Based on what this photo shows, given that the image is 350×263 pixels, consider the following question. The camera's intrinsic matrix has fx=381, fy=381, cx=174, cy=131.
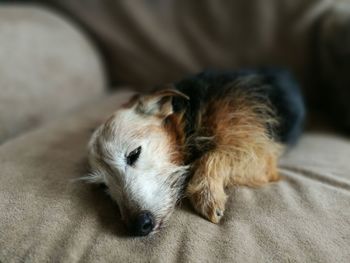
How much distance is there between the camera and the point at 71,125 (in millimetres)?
1693

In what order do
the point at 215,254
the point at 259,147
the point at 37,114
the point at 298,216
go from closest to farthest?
1. the point at 215,254
2. the point at 298,216
3. the point at 259,147
4. the point at 37,114

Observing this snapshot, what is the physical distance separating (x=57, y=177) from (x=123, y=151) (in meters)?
0.23

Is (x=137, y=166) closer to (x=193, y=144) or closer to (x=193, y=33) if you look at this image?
(x=193, y=144)

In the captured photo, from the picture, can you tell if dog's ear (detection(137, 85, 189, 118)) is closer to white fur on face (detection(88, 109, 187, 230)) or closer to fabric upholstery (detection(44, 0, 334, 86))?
white fur on face (detection(88, 109, 187, 230))

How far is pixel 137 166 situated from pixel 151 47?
1.08 metres

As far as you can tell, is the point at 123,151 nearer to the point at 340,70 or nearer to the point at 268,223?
the point at 268,223

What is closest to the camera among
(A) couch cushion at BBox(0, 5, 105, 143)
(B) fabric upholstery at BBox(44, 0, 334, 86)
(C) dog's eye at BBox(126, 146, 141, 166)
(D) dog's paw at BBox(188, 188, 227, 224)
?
(D) dog's paw at BBox(188, 188, 227, 224)

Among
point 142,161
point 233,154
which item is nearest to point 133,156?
point 142,161

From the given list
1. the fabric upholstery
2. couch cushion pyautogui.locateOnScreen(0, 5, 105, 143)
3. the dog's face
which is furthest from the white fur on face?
the fabric upholstery

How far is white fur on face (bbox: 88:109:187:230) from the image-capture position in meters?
1.16

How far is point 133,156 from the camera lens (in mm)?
1280

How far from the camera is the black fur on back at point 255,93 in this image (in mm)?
1411

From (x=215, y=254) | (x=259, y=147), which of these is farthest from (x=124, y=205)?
(x=259, y=147)

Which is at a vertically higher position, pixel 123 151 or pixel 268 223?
pixel 123 151
